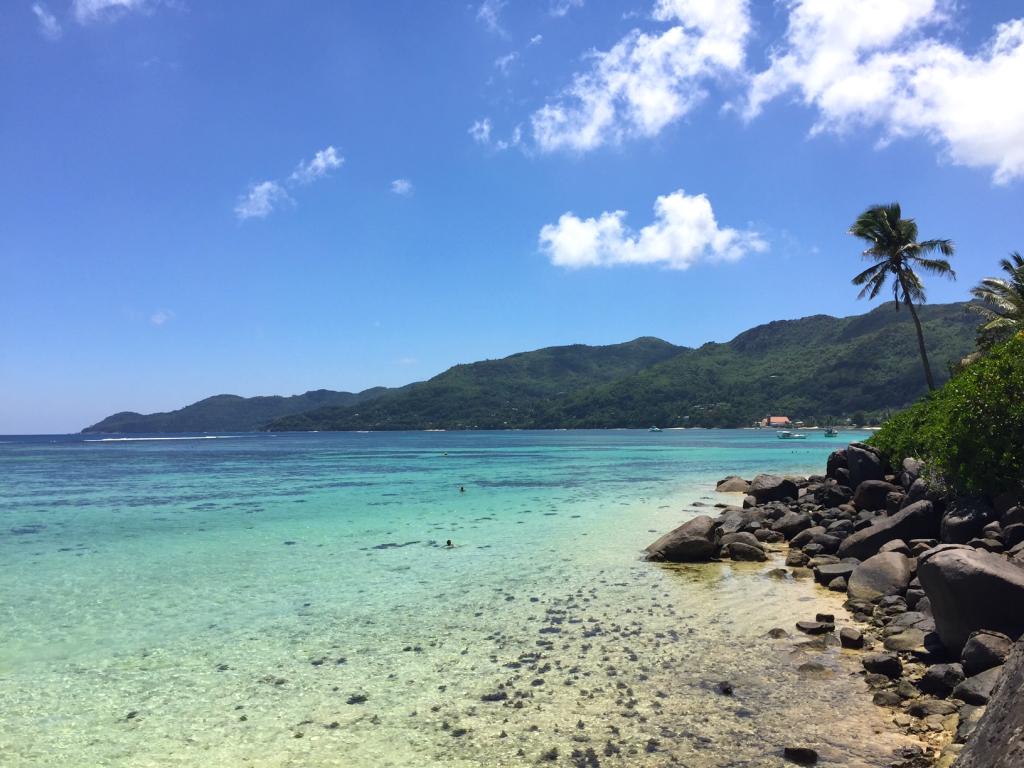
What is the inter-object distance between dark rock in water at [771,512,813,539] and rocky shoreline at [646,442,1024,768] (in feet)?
0.11

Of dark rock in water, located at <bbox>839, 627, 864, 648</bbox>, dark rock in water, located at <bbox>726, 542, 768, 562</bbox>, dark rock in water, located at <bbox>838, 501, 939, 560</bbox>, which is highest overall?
dark rock in water, located at <bbox>838, 501, 939, 560</bbox>

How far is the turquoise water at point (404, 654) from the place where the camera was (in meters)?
7.18

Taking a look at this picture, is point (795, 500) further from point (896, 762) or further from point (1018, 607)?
point (896, 762)

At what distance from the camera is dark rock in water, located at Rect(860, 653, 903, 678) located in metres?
8.38

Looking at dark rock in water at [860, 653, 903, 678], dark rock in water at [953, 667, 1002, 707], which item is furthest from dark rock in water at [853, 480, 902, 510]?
dark rock in water at [953, 667, 1002, 707]

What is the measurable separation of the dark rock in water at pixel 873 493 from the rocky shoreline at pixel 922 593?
36 millimetres

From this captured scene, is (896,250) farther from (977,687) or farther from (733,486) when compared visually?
(977,687)

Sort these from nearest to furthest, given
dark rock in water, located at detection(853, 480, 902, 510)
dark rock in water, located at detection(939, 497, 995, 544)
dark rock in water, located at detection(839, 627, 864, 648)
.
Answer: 1. dark rock in water, located at detection(839, 627, 864, 648)
2. dark rock in water, located at detection(939, 497, 995, 544)
3. dark rock in water, located at detection(853, 480, 902, 510)

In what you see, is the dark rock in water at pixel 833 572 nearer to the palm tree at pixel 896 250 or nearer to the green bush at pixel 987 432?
the green bush at pixel 987 432

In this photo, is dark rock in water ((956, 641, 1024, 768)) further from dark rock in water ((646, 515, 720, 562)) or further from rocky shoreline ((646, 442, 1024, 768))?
dark rock in water ((646, 515, 720, 562))

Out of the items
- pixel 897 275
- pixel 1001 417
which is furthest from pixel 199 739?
pixel 897 275

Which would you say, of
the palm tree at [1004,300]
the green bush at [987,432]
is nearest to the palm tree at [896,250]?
the palm tree at [1004,300]

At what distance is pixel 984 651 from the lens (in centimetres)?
765

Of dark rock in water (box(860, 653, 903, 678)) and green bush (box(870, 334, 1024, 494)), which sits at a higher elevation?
green bush (box(870, 334, 1024, 494))
